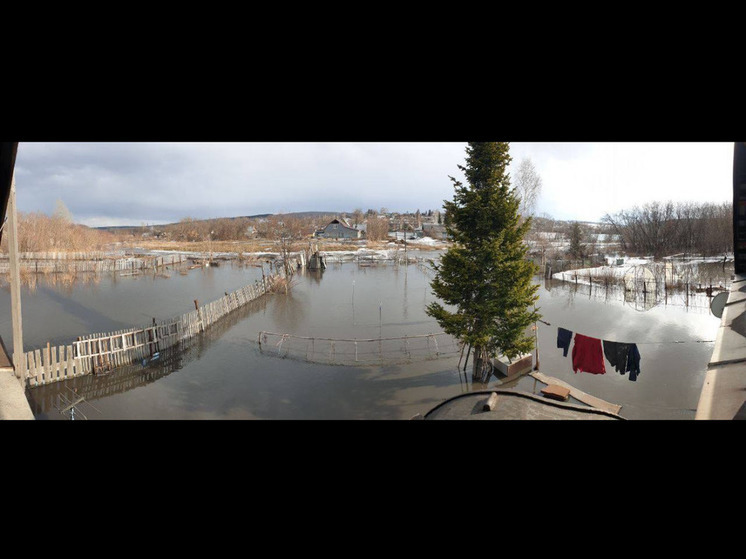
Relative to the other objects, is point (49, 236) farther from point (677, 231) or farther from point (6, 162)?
point (677, 231)

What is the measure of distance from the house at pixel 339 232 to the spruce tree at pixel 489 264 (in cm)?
3253

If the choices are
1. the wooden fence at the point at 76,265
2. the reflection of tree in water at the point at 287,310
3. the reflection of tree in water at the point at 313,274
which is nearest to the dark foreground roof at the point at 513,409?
the reflection of tree in water at the point at 287,310

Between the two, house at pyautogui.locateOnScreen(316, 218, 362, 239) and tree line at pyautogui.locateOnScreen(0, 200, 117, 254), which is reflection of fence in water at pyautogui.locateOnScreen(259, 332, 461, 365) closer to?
tree line at pyautogui.locateOnScreen(0, 200, 117, 254)

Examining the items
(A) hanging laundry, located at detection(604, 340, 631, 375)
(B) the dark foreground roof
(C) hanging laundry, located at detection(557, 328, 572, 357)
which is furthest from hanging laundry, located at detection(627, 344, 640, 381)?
(B) the dark foreground roof

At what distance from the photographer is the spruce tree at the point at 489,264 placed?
7.15m

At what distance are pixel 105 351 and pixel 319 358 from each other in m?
4.29

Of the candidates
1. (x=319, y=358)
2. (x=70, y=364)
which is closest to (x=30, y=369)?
(x=70, y=364)

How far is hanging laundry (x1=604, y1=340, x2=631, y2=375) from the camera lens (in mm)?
6422

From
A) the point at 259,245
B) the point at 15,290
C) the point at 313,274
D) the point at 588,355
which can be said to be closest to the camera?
the point at 15,290

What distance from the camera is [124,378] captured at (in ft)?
23.4

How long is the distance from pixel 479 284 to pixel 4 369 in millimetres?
7117
